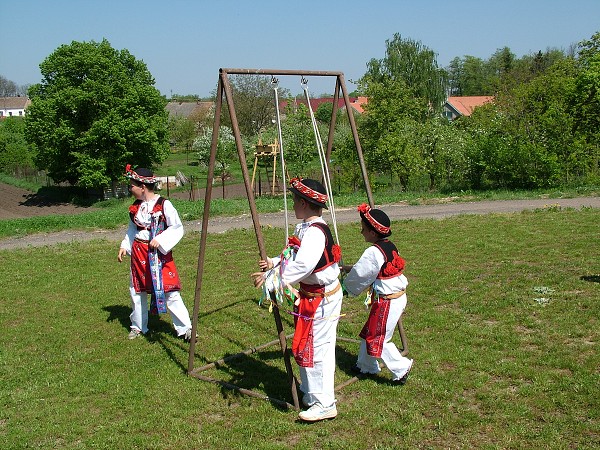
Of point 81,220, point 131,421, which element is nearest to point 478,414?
point 131,421

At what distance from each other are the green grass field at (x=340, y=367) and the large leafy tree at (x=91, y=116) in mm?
24949

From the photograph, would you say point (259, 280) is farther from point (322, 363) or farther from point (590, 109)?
point (590, 109)

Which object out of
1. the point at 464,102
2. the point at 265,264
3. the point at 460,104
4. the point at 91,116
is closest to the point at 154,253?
the point at 265,264

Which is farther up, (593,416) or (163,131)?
(163,131)

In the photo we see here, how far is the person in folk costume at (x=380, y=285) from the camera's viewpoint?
5.62 m

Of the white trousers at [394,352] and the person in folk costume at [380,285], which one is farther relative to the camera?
the white trousers at [394,352]

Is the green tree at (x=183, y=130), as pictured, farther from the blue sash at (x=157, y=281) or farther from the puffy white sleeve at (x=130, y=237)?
the blue sash at (x=157, y=281)

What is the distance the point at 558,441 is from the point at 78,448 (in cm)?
378

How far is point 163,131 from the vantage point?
36875 millimetres

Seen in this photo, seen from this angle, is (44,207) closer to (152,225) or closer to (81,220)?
(81,220)

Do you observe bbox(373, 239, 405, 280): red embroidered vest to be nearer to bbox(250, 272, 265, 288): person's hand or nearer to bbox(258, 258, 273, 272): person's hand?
bbox(258, 258, 273, 272): person's hand

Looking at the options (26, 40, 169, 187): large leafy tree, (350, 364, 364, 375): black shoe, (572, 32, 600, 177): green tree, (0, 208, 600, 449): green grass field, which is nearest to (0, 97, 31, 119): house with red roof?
(26, 40, 169, 187): large leafy tree

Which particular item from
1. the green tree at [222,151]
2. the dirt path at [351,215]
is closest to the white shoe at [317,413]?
→ the dirt path at [351,215]

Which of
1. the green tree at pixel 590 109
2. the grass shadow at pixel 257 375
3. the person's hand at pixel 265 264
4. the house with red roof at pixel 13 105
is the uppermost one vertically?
the house with red roof at pixel 13 105
